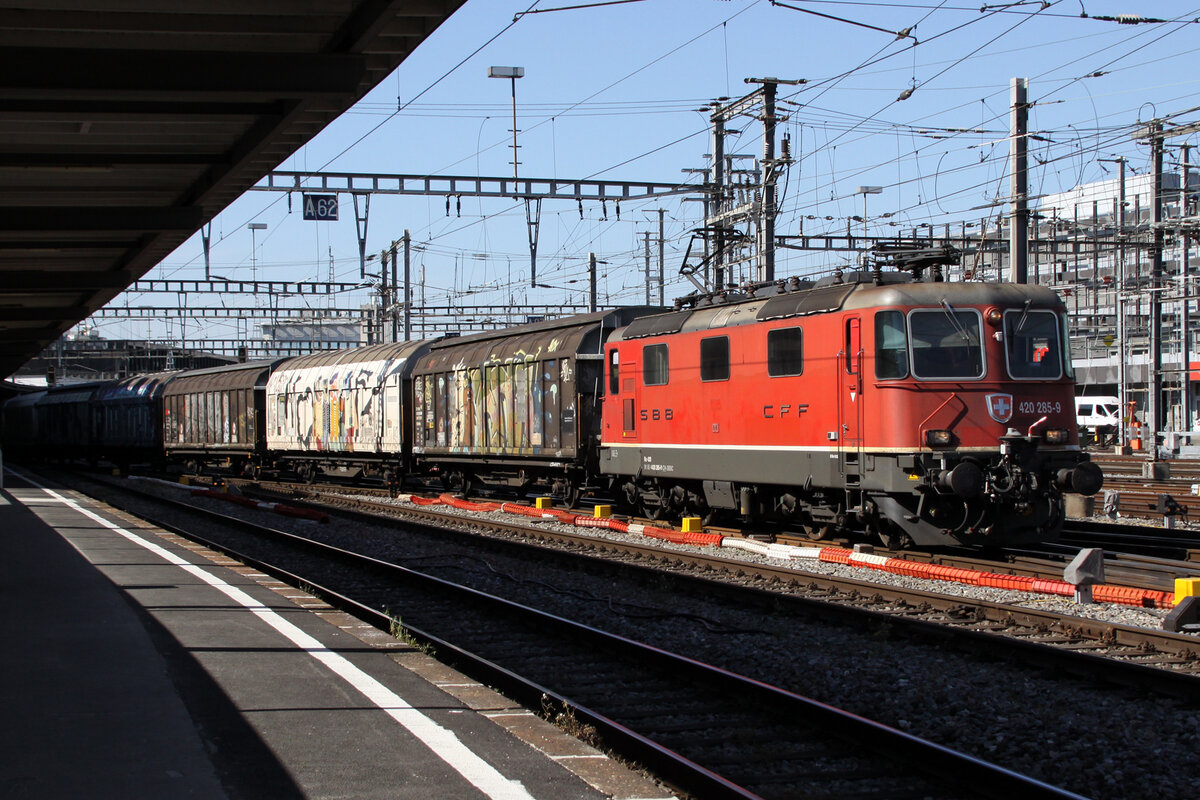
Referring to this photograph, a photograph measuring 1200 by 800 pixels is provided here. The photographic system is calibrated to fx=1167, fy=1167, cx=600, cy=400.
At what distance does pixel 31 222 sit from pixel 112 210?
103 centimetres

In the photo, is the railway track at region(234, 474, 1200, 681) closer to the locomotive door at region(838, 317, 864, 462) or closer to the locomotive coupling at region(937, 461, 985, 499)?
the locomotive coupling at region(937, 461, 985, 499)

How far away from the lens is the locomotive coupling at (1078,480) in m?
13.3

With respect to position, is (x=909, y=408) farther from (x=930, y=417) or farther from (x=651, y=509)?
(x=651, y=509)

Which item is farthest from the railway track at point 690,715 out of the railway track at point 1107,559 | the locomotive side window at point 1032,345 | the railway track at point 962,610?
the locomotive side window at point 1032,345

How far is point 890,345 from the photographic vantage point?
13.7 metres

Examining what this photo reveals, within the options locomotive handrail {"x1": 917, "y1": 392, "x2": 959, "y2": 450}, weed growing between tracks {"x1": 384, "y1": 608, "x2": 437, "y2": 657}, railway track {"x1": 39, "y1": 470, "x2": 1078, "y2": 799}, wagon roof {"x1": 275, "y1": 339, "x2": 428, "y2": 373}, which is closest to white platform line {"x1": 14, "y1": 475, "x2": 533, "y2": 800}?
weed growing between tracks {"x1": 384, "y1": 608, "x2": 437, "y2": 657}

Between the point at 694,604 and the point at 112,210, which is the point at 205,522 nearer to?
the point at 112,210

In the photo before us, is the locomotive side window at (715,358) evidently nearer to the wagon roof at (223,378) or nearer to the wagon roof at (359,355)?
the wagon roof at (359,355)

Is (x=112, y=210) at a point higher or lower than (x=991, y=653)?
higher

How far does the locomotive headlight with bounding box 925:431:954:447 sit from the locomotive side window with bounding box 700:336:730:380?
142 inches

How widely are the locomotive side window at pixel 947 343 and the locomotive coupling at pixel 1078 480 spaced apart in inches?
58.0

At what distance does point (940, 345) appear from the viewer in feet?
45.0

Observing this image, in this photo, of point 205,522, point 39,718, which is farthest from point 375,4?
point 205,522

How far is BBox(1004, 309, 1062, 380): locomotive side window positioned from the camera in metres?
13.9
